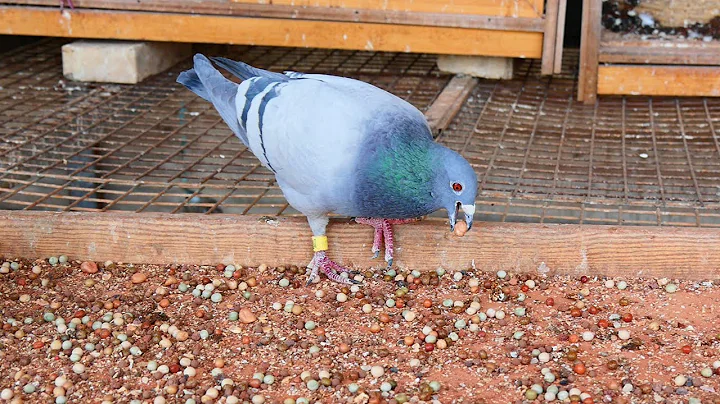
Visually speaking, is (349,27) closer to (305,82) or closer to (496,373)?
(305,82)

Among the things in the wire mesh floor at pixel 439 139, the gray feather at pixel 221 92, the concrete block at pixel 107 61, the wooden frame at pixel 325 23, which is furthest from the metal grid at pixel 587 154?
the concrete block at pixel 107 61

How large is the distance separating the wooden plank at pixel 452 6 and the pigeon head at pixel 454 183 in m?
2.09

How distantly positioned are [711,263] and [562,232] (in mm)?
455

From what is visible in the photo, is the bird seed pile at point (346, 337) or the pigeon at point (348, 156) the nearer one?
the bird seed pile at point (346, 337)

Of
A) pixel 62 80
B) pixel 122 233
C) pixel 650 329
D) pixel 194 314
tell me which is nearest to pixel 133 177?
Result: pixel 122 233

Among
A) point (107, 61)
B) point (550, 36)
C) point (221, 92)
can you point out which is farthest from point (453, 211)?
point (107, 61)

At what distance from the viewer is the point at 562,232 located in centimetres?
281

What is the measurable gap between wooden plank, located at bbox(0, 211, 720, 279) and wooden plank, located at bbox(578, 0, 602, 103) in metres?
1.71

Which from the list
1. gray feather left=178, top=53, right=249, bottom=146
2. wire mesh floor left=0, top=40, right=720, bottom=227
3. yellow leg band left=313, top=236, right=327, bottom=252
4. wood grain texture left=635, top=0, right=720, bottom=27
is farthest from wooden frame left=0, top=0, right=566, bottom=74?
yellow leg band left=313, top=236, right=327, bottom=252

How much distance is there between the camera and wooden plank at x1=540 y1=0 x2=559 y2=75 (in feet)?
14.2

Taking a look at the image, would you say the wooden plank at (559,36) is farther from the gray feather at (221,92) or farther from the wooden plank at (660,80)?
the gray feather at (221,92)

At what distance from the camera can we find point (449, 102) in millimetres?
4219

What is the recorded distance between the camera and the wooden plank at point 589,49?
168 inches

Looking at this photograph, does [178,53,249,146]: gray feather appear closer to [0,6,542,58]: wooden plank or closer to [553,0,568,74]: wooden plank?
[0,6,542,58]: wooden plank
